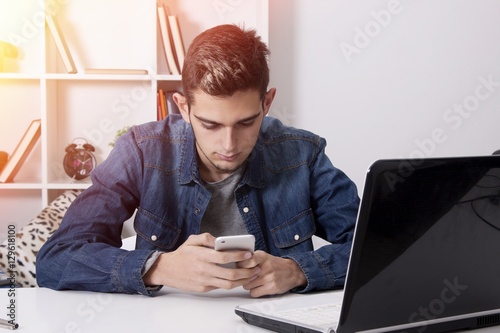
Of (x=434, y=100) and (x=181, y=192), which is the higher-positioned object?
(x=434, y=100)

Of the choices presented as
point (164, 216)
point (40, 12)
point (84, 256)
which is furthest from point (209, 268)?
point (40, 12)

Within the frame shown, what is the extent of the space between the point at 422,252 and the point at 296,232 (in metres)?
0.77

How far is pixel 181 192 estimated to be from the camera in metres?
1.74

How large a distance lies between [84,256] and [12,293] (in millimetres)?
171

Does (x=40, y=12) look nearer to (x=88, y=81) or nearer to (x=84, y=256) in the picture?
(x=88, y=81)

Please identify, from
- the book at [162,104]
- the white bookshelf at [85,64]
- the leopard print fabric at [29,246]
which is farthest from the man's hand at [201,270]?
the white bookshelf at [85,64]

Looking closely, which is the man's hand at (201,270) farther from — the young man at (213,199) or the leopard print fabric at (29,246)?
the leopard print fabric at (29,246)

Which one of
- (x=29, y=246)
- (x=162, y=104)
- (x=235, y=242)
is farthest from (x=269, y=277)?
(x=162, y=104)

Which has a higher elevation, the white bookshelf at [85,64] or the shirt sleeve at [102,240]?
the white bookshelf at [85,64]

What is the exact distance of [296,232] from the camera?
176 cm

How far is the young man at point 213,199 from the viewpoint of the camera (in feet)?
4.53

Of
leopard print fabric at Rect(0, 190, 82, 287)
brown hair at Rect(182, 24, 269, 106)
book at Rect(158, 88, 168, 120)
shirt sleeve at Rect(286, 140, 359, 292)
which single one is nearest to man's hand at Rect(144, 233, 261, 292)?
shirt sleeve at Rect(286, 140, 359, 292)

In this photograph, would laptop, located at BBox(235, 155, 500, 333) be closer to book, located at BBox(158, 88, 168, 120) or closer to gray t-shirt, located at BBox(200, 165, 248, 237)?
gray t-shirt, located at BBox(200, 165, 248, 237)

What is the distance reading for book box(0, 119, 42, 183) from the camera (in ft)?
10.1
